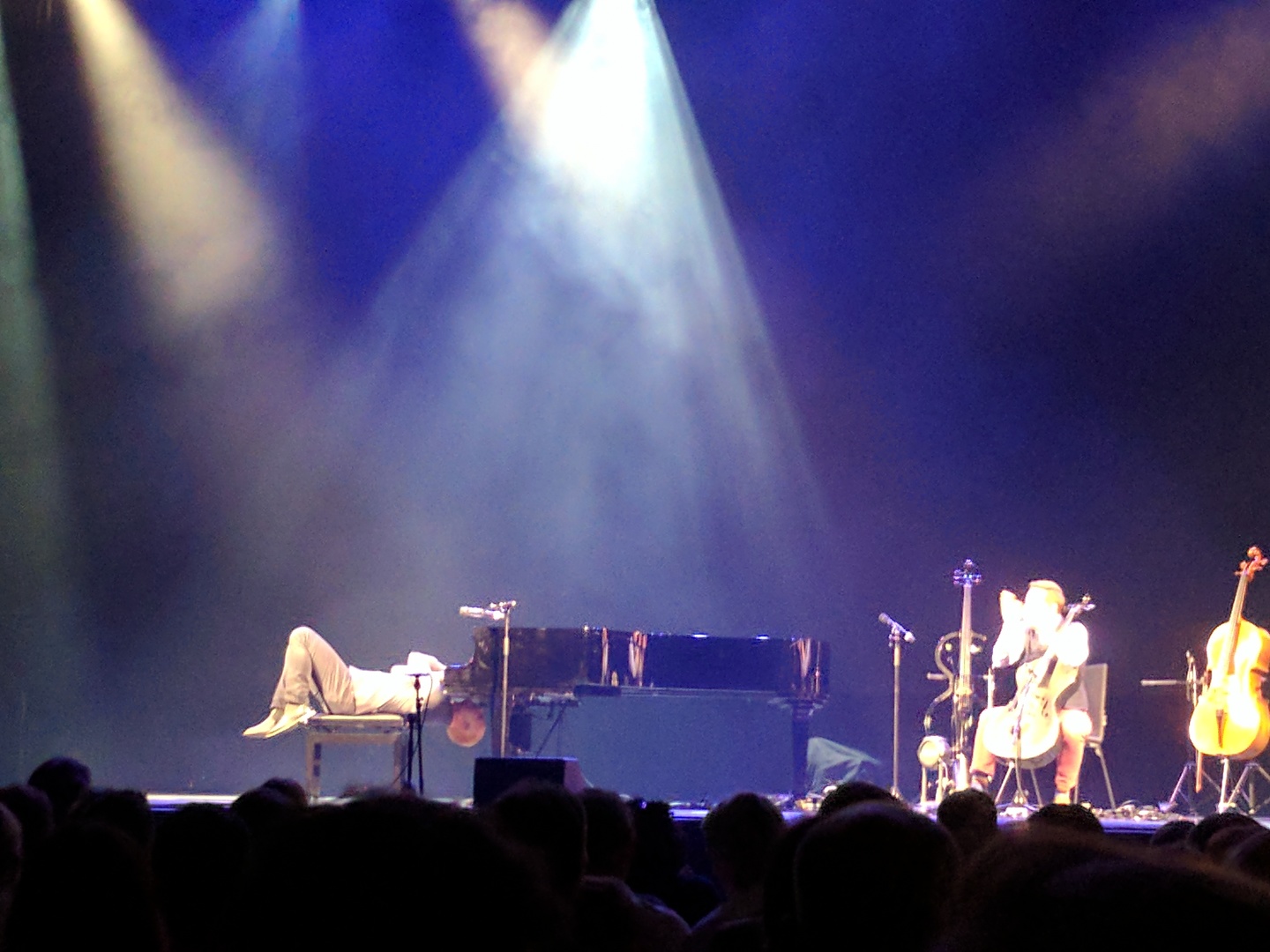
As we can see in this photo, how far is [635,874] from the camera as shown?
410 cm

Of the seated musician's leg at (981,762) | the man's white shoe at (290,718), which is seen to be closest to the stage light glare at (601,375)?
the seated musician's leg at (981,762)

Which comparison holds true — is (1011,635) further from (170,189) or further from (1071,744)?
(170,189)

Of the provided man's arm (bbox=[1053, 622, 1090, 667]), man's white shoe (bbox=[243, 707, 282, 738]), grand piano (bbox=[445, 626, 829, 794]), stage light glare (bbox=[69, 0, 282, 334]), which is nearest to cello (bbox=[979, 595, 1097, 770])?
man's arm (bbox=[1053, 622, 1090, 667])

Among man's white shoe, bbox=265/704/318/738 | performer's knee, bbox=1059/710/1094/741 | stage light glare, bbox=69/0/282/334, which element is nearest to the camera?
performer's knee, bbox=1059/710/1094/741

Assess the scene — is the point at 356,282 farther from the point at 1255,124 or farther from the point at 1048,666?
the point at 1255,124

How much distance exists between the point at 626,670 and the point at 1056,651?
3.11 metres

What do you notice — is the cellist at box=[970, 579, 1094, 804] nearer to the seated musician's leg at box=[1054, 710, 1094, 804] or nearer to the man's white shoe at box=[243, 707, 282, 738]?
the seated musician's leg at box=[1054, 710, 1094, 804]

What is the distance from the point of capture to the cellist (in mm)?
10164

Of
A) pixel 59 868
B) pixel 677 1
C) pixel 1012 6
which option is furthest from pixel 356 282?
pixel 59 868

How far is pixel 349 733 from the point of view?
1010cm

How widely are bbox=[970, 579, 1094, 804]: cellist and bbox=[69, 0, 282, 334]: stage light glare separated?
7.38 meters

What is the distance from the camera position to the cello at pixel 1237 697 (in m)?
9.68

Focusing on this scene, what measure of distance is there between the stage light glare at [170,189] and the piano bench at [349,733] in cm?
472

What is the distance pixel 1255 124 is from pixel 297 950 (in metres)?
12.6
